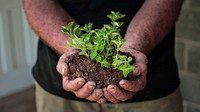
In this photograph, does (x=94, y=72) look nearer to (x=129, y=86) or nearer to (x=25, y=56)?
(x=129, y=86)

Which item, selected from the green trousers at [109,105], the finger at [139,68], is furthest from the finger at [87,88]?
the green trousers at [109,105]

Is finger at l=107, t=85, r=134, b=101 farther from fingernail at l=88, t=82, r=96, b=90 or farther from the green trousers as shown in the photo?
the green trousers

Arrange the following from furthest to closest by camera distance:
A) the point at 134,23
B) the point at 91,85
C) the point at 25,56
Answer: the point at 25,56 < the point at 134,23 < the point at 91,85

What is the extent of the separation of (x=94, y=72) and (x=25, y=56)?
2315 millimetres

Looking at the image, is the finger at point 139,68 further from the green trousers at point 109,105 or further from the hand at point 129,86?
the green trousers at point 109,105

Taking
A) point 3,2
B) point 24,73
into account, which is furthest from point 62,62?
point 24,73

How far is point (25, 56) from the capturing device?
3145mm

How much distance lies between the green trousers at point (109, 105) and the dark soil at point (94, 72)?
33 cm

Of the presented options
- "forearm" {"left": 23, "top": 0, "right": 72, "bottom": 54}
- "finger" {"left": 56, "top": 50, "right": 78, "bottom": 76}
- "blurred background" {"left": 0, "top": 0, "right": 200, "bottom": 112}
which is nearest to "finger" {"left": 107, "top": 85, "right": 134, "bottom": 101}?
"finger" {"left": 56, "top": 50, "right": 78, "bottom": 76}

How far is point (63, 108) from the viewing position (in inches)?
49.9

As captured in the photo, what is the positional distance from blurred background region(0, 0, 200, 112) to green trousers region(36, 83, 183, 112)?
3.34ft

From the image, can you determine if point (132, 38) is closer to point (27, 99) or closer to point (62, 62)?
point (62, 62)

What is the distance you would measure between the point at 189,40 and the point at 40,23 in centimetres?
129

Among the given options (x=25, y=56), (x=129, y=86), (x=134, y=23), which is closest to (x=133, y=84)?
(x=129, y=86)
